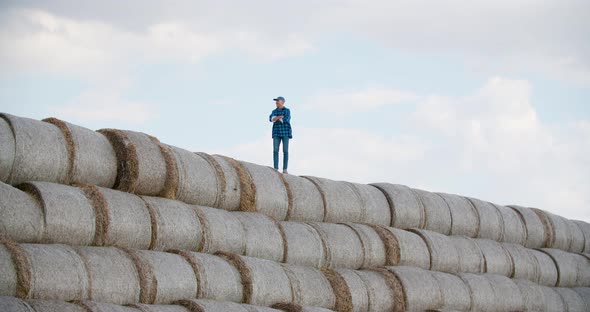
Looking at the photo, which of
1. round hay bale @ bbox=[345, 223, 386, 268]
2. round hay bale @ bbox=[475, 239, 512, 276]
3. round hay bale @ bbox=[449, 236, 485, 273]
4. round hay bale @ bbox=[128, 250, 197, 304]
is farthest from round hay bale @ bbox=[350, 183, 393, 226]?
round hay bale @ bbox=[128, 250, 197, 304]

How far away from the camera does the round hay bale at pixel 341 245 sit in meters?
11.2

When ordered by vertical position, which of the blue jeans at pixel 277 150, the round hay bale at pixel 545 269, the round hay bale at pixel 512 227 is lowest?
the round hay bale at pixel 545 269

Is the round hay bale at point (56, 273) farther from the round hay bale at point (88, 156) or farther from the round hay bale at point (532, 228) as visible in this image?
the round hay bale at point (532, 228)

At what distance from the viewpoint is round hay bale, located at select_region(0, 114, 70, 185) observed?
827cm

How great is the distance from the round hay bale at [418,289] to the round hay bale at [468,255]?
113cm

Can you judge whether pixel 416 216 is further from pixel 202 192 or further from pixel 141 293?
pixel 141 293

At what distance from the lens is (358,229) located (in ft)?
38.5

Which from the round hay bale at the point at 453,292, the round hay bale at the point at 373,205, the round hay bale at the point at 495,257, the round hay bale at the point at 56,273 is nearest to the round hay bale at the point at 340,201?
→ the round hay bale at the point at 373,205

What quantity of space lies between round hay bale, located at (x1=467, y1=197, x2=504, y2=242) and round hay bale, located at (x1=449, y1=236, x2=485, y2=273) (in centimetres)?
47

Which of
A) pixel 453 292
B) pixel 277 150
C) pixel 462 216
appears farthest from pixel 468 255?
pixel 277 150

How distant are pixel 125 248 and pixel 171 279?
1.63 ft

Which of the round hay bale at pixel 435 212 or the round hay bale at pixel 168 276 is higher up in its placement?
the round hay bale at pixel 435 212

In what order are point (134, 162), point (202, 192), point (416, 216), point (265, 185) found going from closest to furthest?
point (134, 162) → point (202, 192) → point (265, 185) → point (416, 216)

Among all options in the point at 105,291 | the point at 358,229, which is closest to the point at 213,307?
the point at 105,291
